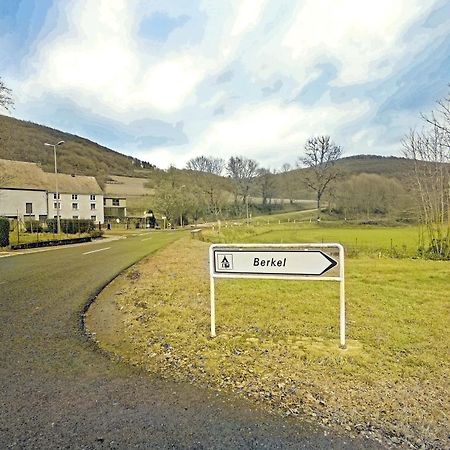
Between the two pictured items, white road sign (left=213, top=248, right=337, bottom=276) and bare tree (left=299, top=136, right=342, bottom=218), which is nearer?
white road sign (left=213, top=248, right=337, bottom=276)

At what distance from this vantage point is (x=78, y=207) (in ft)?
218

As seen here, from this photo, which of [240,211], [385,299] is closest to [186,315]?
[385,299]

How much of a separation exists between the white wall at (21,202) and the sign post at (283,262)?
184ft

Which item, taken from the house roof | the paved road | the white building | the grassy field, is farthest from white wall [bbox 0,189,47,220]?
the paved road

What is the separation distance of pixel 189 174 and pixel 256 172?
47.1ft

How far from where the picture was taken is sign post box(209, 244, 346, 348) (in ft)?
14.4

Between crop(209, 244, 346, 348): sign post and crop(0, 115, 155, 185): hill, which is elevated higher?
crop(0, 115, 155, 185): hill

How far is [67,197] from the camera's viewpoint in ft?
212

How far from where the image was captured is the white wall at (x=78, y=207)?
62.1 m

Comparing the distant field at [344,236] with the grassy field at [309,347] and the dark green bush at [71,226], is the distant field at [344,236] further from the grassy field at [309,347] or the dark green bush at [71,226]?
the dark green bush at [71,226]

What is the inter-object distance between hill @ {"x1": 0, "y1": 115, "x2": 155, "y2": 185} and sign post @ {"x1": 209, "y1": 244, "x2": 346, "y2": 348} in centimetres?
5628

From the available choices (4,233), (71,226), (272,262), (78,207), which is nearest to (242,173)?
(78,207)

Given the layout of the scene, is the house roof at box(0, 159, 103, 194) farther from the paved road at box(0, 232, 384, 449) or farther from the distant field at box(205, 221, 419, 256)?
the paved road at box(0, 232, 384, 449)

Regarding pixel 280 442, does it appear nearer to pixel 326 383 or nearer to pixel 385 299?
pixel 326 383
